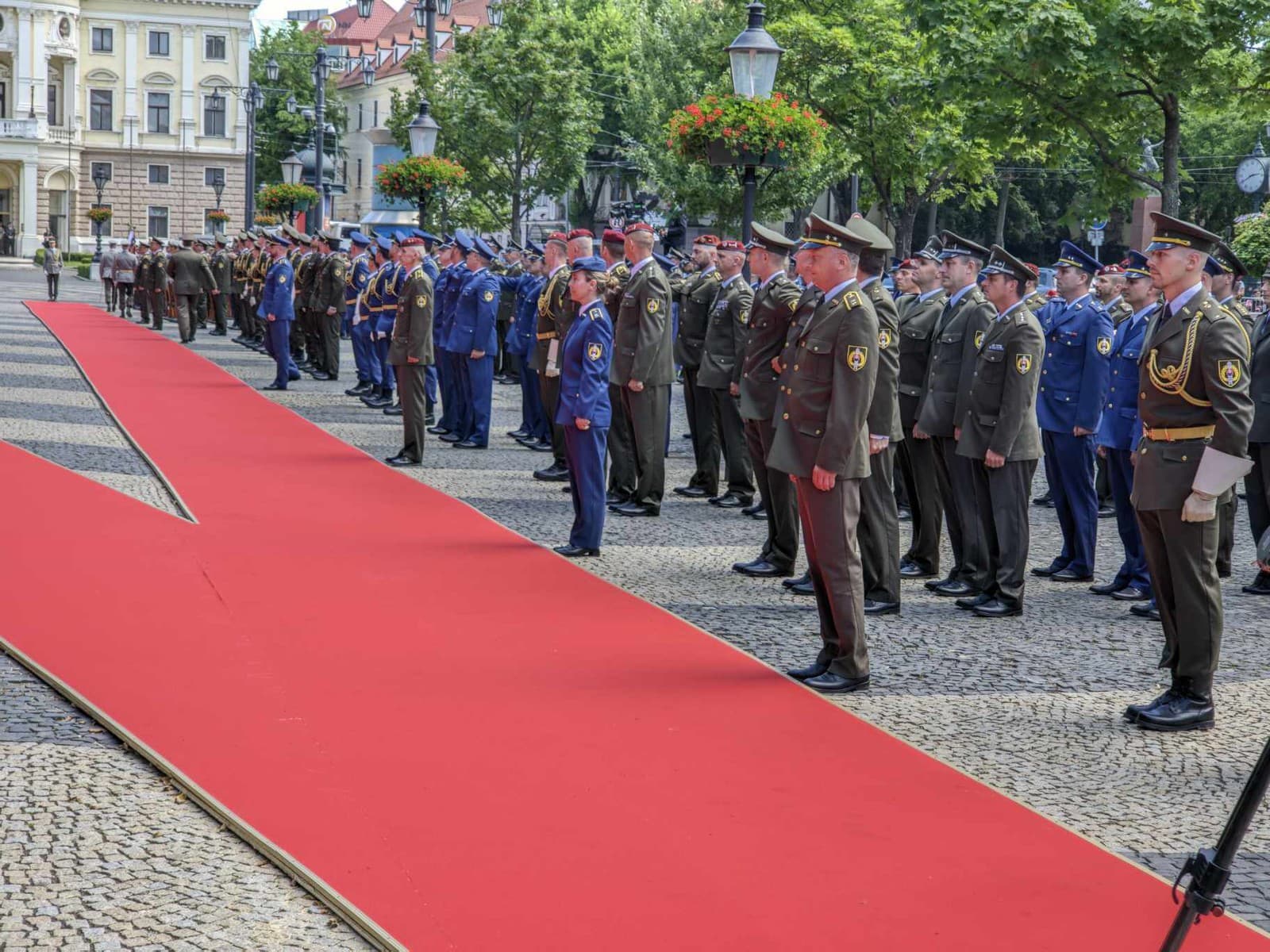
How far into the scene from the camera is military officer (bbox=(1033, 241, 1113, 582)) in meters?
10.5

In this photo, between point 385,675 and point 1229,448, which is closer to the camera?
point 1229,448

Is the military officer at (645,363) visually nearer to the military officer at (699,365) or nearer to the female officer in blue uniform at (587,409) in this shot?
the military officer at (699,365)

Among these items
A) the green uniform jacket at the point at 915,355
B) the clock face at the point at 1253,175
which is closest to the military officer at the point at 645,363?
the green uniform jacket at the point at 915,355

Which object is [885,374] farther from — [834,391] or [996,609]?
[996,609]

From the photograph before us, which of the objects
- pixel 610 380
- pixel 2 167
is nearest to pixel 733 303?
pixel 610 380

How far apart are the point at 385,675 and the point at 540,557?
125 inches

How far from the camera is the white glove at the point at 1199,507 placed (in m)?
6.80

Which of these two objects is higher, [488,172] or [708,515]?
[488,172]

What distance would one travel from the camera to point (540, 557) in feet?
33.9

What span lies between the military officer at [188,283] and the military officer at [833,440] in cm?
2290

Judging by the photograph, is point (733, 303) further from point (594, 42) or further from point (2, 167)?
point (2, 167)

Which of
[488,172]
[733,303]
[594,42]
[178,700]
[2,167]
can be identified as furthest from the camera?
[2,167]

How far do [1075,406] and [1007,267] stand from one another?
1.62 metres

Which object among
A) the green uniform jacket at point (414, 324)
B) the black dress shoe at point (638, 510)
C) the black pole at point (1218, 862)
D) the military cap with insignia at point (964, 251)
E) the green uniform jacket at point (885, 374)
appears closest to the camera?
the black pole at point (1218, 862)
